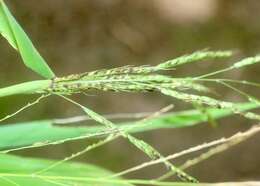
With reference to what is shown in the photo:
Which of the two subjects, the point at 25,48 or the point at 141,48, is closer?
the point at 25,48

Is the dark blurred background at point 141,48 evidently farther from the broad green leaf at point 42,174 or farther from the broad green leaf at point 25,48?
the broad green leaf at point 25,48

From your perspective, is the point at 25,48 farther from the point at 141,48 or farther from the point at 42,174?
the point at 141,48

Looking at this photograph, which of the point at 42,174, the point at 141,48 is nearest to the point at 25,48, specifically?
the point at 42,174

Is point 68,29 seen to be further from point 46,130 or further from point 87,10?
point 46,130

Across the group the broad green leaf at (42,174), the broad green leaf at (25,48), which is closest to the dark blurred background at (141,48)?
the broad green leaf at (42,174)

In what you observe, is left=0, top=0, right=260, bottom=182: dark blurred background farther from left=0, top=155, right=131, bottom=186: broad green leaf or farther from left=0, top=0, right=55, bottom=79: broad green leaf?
left=0, top=0, right=55, bottom=79: broad green leaf

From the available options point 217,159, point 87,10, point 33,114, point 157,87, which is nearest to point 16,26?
point 157,87
